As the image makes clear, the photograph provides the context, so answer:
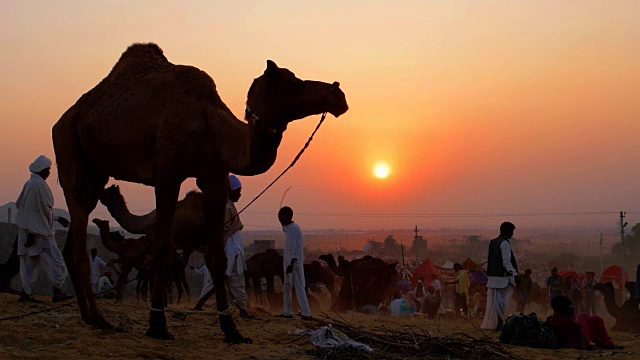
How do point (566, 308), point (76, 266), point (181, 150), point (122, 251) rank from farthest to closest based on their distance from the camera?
point (122, 251), point (566, 308), point (76, 266), point (181, 150)

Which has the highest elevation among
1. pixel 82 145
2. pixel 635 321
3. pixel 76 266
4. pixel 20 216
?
pixel 82 145

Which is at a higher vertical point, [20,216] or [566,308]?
[20,216]

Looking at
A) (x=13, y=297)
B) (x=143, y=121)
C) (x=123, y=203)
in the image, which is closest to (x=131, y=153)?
(x=143, y=121)

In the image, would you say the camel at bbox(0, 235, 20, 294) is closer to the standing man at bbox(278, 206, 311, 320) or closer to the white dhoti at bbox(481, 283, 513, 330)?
the standing man at bbox(278, 206, 311, 320)

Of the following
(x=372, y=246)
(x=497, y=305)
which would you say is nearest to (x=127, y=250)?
(x=497, y=305)

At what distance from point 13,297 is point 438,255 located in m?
79.7

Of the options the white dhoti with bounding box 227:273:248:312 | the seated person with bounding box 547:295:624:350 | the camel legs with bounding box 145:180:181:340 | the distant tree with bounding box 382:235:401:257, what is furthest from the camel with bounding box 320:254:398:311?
the distant tree with bounding box 382:235:401:257

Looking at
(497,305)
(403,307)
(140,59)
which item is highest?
(140,59)

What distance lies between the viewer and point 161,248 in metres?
8.52

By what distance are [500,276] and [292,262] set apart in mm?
4167

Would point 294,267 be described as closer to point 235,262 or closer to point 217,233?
point 235,262

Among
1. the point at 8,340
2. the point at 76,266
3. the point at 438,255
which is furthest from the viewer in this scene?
the point at 438,255

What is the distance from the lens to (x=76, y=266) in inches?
367

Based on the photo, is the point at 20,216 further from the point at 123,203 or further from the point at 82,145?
the point at 123,203
